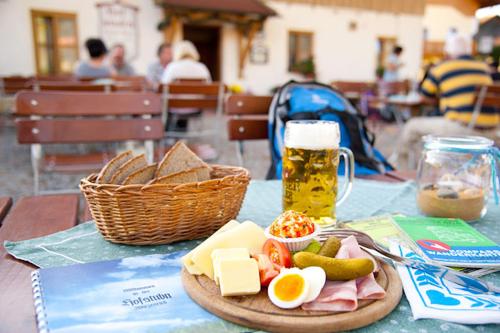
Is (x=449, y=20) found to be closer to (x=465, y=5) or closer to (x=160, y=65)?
(x=465, y=5)

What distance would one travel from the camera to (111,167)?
2.86 ft

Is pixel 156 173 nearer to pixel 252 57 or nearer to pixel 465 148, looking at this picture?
pixel 465 148

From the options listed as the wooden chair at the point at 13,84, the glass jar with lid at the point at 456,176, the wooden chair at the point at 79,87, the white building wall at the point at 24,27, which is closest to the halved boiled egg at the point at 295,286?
the glass jar with lid at the point at 456,176

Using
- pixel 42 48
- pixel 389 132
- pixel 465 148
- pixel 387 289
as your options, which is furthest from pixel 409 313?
pixel 42 48

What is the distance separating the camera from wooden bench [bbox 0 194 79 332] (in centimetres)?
54

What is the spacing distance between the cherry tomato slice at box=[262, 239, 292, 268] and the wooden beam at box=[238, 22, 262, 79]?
10.6 meters

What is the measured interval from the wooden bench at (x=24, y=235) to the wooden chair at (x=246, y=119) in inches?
38.6

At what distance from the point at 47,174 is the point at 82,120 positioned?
91cm

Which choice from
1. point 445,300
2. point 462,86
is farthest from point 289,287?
point 462,86

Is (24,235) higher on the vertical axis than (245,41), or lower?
lower

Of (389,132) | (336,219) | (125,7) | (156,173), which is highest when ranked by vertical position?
(125,7)

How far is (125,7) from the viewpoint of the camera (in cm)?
952

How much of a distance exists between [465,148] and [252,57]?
1065cm

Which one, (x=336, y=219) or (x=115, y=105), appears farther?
(x=115, y=105)
